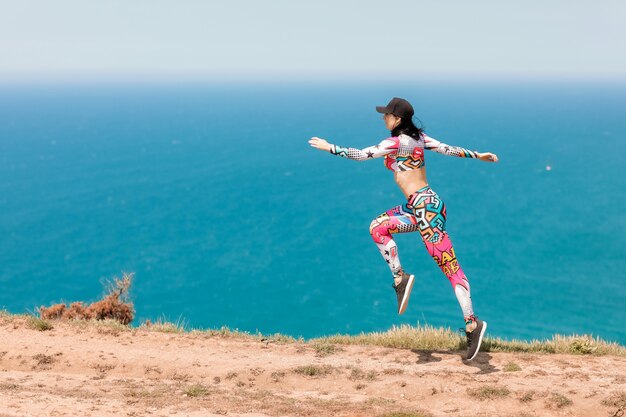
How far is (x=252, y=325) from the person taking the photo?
240ft

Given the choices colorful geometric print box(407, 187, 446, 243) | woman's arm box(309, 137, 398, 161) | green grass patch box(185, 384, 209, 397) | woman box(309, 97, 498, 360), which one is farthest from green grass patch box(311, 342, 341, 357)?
woman's arm box(309, 137, 398, 161)

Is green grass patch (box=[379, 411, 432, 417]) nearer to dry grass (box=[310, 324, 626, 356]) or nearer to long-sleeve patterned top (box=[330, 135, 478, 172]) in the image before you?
dry grass (box=[310, 324, 626, 356])

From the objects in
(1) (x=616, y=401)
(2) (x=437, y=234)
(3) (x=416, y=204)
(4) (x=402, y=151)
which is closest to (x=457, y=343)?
(2) (x=437, y=234)

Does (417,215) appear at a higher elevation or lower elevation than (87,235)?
higher

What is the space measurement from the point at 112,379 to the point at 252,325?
212 ft

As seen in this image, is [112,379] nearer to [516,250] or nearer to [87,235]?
[516,250]

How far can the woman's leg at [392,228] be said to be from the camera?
970 cm

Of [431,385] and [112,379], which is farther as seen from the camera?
[112,379]

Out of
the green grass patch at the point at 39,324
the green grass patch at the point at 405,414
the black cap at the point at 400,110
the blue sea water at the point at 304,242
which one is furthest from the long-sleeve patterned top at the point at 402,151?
the blue sea water at the point at 304,242

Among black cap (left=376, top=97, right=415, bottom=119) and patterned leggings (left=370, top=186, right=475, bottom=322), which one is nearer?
black cap (left=376, top=97, right=415, bottom=119)

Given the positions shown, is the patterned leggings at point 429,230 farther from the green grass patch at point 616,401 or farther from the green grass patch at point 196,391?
the green grass patch at point 196,391

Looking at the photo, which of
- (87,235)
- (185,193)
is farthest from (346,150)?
(185,193)

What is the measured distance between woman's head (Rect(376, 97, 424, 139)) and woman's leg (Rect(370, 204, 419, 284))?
118 cm

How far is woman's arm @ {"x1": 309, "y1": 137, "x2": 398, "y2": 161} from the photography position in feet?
29.5
